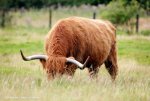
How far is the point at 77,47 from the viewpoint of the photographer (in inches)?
510

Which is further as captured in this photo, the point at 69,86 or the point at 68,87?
the point at 69,86

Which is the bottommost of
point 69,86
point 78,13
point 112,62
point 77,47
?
point 78,13

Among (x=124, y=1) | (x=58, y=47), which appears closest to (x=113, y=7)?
(x=124, y=1)

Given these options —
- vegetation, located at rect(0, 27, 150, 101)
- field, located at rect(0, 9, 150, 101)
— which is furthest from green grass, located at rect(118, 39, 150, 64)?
vegetation, located at rect(0, 27, 150, 101)

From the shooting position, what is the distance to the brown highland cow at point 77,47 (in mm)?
11352

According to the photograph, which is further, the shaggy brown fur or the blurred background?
the blurred background

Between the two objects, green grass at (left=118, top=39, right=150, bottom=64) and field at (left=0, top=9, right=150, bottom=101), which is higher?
field at (left=0, top=9, right=150, bottom=101)

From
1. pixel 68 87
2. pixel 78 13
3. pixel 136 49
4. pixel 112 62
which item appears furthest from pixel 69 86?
pixel 78 13

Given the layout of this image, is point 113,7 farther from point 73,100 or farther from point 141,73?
point 73,100

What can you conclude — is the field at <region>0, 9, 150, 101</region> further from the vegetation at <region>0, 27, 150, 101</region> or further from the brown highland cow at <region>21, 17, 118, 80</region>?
the brown highland cow at <region>21, 17, 118, 80</region>

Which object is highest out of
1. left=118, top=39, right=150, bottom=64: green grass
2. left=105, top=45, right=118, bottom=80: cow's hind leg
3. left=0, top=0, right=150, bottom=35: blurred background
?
left=105, top=45, right=118, bottom=80: cow's hind leg

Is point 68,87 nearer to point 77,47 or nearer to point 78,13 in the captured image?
point 77,47

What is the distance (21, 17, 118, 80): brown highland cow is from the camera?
11.4 m

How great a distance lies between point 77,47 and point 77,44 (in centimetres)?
7
